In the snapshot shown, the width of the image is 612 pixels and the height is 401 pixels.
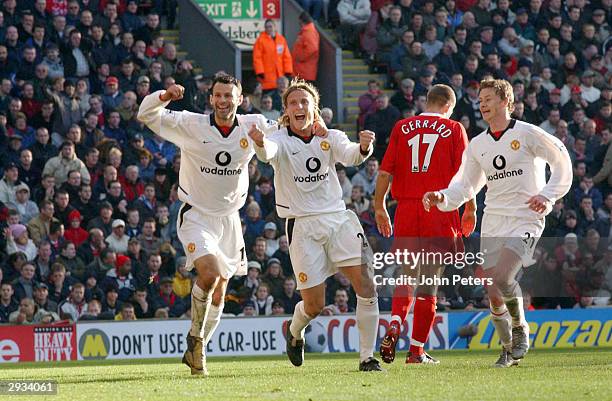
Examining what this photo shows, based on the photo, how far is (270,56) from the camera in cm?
2430

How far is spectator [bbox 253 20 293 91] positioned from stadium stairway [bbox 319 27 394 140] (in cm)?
181

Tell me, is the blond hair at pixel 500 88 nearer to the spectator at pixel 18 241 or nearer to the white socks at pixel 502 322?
the white socks at pixel 502 322

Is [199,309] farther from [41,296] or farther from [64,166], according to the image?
[64,166]

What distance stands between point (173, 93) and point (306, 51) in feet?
43.8

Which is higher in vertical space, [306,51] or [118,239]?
[306,51]

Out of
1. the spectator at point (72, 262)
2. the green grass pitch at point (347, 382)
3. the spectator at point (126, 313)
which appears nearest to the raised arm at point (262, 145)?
the green grass pitch at point (347, 382)

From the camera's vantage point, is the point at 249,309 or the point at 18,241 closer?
the point at 18,241

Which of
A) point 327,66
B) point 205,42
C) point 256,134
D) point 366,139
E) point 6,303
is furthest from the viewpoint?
point 327,66

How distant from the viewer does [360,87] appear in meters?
26.6

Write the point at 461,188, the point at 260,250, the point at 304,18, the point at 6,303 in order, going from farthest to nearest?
the point at 304,18 < the point at 260,250 < the point at 6,303 < the point at 461,188

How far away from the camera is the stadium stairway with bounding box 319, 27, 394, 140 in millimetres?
25812

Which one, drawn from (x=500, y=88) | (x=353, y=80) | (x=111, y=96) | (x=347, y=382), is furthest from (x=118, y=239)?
(x=347, y=382)

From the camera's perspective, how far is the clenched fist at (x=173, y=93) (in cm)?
1191

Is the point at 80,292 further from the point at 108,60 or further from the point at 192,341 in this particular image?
the point at 192,341
